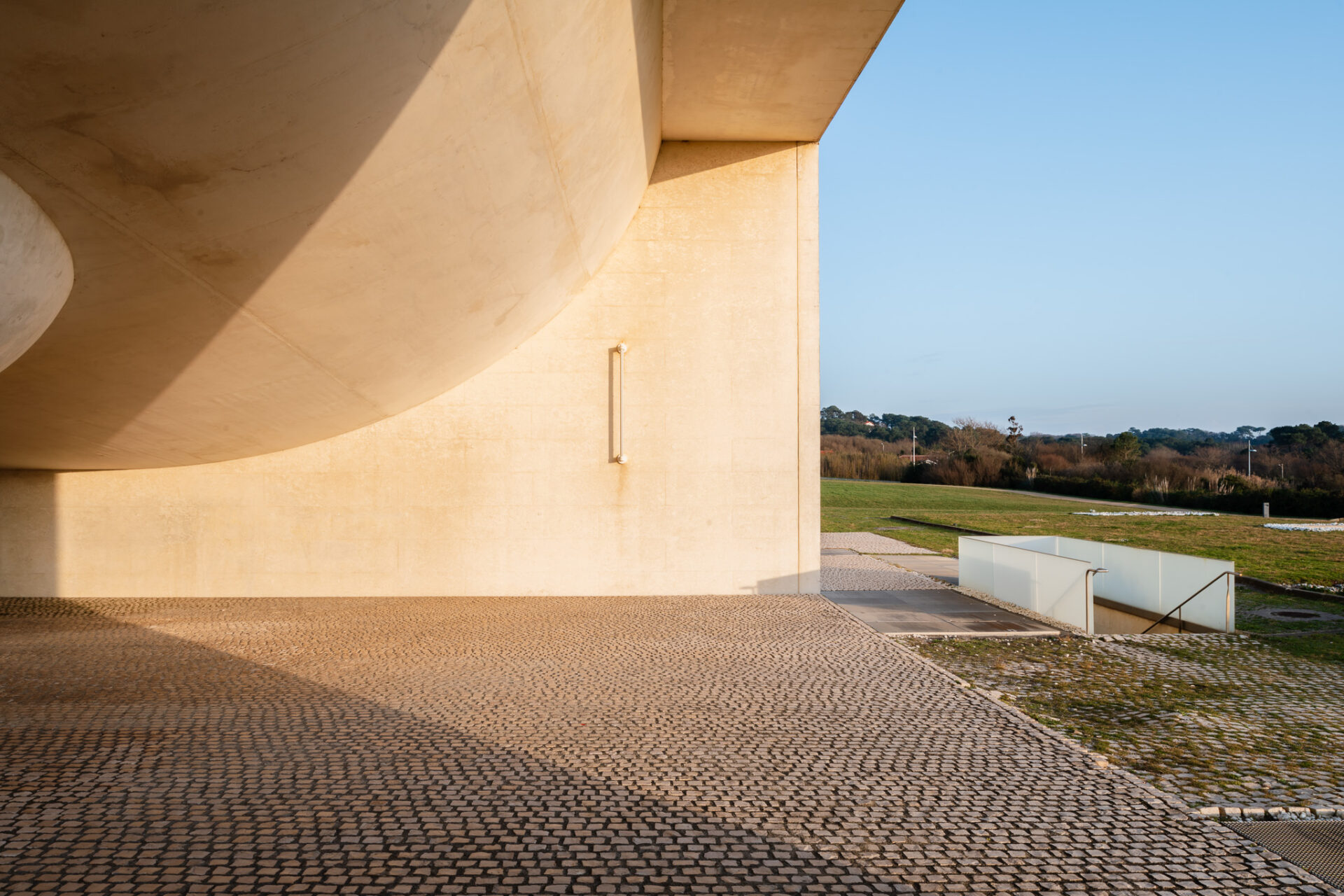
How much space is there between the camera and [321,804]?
161 inches

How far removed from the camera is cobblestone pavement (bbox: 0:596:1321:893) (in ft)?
11.2

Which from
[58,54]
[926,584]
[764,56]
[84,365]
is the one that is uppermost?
[764,56]

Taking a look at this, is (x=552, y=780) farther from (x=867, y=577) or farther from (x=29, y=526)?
(x=29, y=526)

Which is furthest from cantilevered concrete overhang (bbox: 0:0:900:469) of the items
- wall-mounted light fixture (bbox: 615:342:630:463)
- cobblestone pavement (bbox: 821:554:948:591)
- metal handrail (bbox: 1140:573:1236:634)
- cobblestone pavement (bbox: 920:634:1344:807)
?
metal handrail (bbox: 1140:573:1236:634)

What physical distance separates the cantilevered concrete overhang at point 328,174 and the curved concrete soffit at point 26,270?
7cm

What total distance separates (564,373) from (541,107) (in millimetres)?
4682

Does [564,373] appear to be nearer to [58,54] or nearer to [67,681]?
[67,681]

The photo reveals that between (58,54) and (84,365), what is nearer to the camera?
(58,54)

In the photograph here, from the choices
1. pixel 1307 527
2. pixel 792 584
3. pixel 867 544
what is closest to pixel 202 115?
pixel 792 584

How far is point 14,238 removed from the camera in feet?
14.0

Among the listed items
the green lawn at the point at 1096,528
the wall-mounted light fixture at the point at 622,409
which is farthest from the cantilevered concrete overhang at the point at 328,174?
the green lawn at the point at 1096,528

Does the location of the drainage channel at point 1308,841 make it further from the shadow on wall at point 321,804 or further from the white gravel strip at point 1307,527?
the white gravel strip at point 1307,527

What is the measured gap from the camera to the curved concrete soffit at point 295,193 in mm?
3867

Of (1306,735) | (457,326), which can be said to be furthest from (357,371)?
(1306,735)
